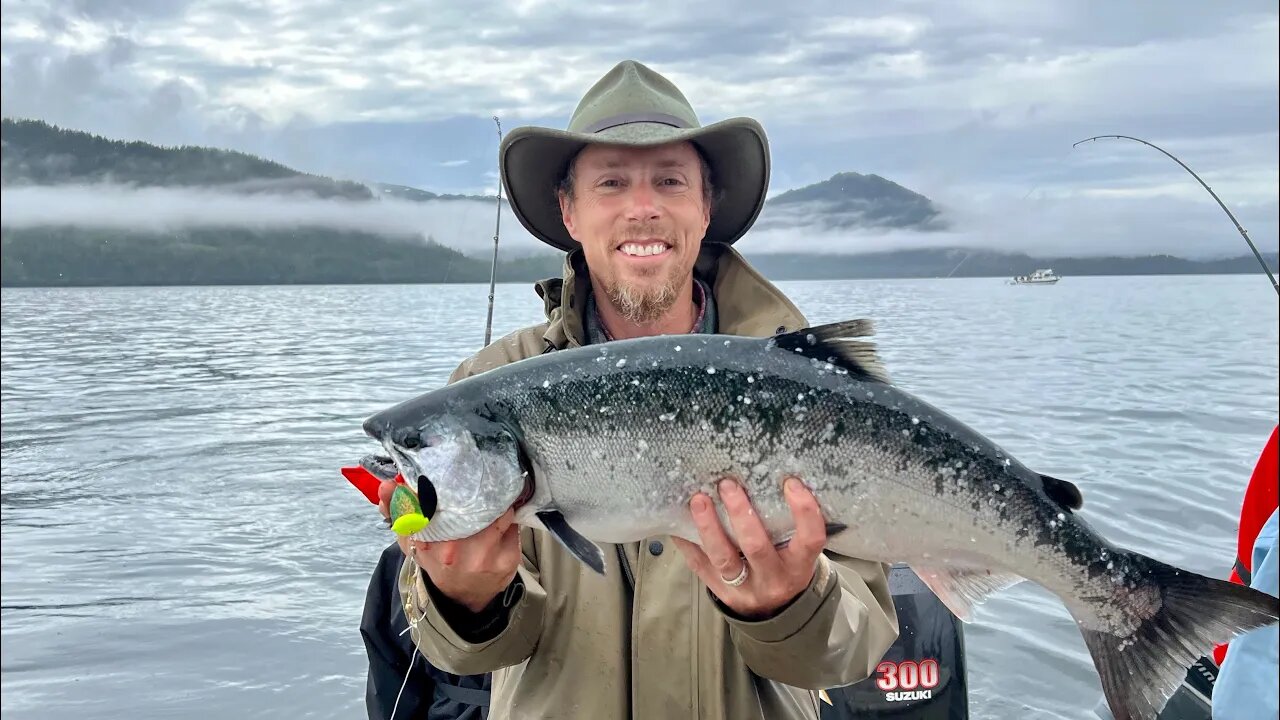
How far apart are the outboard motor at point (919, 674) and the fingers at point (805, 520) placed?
2.09 metres

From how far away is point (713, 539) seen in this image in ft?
9.91

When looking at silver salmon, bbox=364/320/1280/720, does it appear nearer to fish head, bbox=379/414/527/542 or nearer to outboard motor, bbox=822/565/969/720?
fish head, bbox=379/414/527/542

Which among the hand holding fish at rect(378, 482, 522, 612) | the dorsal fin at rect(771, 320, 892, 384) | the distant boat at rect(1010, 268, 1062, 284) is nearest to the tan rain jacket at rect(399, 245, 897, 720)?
the hand holding fish at rect(378, 482, 522, 612)

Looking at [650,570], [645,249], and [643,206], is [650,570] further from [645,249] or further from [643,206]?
[643,206]

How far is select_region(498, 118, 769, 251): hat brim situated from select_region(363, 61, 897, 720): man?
0.06 feet

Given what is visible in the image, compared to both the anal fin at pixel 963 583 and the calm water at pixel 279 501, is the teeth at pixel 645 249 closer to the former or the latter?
the anal fin at pixel 963 583

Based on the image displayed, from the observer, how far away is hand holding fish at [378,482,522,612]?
123 inches

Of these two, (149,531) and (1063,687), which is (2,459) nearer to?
(149,531)

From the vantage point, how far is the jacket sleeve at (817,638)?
3.10 m

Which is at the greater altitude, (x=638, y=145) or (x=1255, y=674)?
(x=638, y=145)

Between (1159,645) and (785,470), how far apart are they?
56.3 inches

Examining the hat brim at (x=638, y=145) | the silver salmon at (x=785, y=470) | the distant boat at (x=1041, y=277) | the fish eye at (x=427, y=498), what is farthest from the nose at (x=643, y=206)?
the distant boat at (x=1041, y=277)

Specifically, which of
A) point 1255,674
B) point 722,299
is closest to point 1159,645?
point 1255,674

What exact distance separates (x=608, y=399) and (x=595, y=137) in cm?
171
